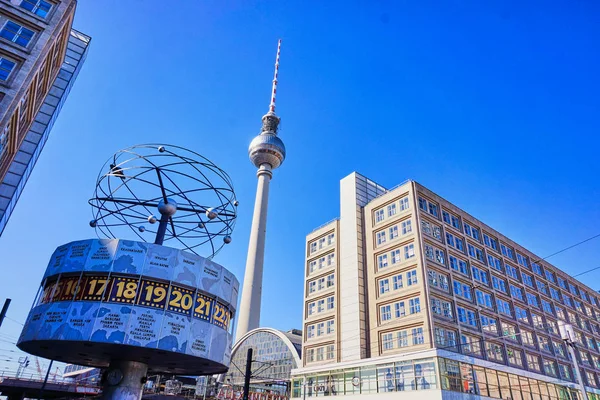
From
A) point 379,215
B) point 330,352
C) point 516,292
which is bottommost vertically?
point 330,352

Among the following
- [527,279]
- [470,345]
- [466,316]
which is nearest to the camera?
[470,345]

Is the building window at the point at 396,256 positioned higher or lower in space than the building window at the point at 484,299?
higher

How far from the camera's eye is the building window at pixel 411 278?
42.4m

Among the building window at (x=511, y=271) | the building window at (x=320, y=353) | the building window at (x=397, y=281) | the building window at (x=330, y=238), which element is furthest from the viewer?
the building window at (x=330, y=238)

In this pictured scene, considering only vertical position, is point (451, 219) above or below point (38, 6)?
below

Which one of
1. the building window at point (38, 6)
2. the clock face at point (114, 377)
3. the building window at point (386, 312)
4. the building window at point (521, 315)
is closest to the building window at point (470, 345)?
the building window at point (386, 312)

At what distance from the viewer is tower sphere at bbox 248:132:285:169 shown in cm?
11394

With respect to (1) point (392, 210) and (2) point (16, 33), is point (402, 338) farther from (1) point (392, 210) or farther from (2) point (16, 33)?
(2) point (16, 33)

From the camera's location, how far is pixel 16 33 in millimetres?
31125

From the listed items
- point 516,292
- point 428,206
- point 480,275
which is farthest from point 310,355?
point 516,292

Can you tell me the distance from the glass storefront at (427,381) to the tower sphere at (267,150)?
7411 centimetres

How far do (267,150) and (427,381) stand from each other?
8588cm

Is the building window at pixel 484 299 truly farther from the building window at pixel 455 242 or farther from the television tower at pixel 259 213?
the television tower at pixel 259 213

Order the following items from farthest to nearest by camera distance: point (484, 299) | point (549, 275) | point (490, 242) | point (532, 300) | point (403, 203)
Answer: point (549, 275) → point (532, 300) → point (490, 242) → point (403, 203) → point (484, 299)
